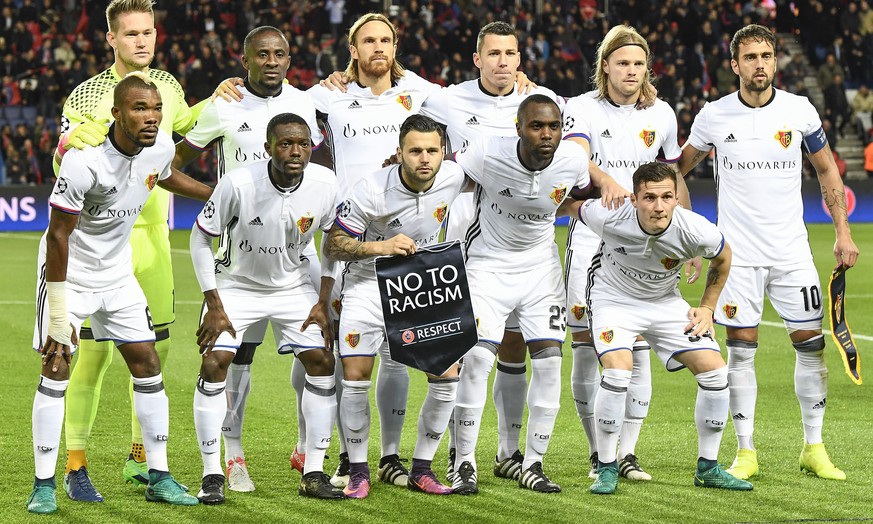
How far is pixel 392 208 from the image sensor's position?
21.4 feet

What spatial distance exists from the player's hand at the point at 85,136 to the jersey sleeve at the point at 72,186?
0.11 meters

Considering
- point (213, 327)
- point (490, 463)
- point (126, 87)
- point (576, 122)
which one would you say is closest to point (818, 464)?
point (490, 463)

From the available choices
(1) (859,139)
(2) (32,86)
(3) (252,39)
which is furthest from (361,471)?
(1) (859,139)

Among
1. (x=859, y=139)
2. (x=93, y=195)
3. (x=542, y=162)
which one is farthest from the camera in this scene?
(x=859, y=139)

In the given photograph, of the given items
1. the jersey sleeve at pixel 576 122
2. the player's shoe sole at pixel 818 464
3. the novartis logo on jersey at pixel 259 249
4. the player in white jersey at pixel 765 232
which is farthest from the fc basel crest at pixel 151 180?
the player's shoe sole at pixel 818 464

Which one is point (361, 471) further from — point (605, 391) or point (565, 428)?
point (565, 428)

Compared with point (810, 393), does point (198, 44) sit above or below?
above

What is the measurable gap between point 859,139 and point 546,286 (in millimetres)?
23012

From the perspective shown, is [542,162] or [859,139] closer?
[542,162]

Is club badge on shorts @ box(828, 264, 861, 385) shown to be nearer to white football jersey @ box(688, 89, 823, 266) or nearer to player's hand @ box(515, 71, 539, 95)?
white football jersey @ box(688, 89, 823, 266)

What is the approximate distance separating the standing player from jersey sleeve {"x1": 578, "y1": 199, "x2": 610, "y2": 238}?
2.24 m

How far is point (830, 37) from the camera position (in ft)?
94.9

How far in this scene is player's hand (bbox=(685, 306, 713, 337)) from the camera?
652 cm

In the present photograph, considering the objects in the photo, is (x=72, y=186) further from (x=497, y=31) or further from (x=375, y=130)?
(x=497, y=31)
